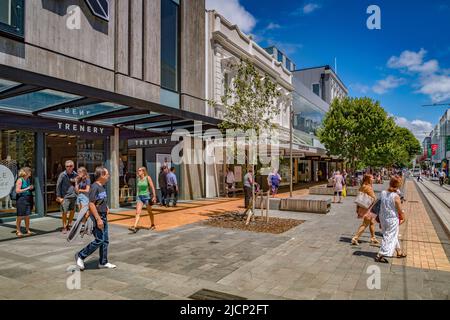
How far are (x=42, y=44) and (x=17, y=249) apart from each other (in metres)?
7.41

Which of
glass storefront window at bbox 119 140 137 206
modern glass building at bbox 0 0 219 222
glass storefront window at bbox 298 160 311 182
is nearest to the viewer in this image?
modern glass building at bbox 0 0 219 222

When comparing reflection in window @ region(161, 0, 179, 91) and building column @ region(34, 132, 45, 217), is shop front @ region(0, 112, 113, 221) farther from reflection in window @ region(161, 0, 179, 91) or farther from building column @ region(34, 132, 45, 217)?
reflection in window @ region(161, 0, 179, 91)

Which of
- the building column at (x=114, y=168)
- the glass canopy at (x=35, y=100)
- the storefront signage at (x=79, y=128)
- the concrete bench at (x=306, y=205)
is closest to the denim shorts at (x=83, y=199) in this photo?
the glass canopy at (x=35, y=100)

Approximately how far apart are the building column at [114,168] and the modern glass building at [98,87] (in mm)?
42

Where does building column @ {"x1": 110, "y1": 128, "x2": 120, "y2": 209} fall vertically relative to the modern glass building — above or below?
below

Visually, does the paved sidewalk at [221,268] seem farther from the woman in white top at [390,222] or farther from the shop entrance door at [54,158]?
the shop entrance door at [54,158]

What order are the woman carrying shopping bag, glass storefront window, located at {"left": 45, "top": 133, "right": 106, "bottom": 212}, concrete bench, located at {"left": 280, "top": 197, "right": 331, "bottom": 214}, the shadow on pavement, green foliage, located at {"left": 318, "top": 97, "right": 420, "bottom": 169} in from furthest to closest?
green foliage, located at {"left": 318, "top": 97, "right": 420, "bottom": 169}
concrete bench, located at {"left": 280, "top": 197, "right": 331, "bottom": 214}
glass storefront window, located at {"left": 45, "top": 133, "right": 106, "bottom": 212}
the woman carrying shopping bag
the shadow on pavement

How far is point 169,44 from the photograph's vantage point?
16.9 meters

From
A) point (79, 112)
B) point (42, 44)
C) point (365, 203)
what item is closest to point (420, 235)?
point (365, 203)

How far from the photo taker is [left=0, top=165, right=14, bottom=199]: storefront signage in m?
10.2

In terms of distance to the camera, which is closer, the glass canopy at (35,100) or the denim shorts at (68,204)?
the glass canopy at (35,100)

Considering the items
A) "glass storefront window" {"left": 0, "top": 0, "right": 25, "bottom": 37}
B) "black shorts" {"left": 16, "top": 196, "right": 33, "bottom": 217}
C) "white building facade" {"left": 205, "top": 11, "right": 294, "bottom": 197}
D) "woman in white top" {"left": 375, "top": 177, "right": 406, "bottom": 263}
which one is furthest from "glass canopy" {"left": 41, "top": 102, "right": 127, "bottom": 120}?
"woman in white top" {"left": 375, "top": 177, "right": 406, "bottom": 263}

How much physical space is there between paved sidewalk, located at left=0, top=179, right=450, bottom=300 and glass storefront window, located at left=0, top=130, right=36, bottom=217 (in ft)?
9.61

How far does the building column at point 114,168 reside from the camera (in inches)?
527
